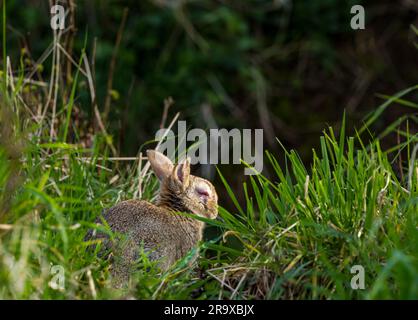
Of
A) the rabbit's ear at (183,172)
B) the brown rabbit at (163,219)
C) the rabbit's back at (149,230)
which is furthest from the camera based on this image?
the rabbit's ear at (183,172)

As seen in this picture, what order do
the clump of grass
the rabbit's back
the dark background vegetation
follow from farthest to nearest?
the dark background vegetation → the rabbit's back → the clump of grass

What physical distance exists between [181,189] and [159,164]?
18 cm

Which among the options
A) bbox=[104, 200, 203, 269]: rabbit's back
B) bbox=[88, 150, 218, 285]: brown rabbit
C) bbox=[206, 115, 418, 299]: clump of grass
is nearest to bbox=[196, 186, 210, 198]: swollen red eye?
bbox=[88, 150, 218, 285]: brown rabbit

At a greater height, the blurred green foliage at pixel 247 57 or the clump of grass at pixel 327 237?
the blurred green foliage at pixel 247 57

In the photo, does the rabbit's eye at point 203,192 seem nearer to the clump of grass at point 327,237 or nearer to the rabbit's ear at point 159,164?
the rabbit's ear at point 159,164

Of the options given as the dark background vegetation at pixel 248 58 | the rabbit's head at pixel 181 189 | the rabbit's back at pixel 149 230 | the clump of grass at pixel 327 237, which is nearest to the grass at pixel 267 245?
the clump of grass at pixel 327 237

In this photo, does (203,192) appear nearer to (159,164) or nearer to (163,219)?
(159,164)

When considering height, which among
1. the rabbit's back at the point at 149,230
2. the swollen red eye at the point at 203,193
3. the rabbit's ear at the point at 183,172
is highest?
the rabbit's ear at the point at 183,172

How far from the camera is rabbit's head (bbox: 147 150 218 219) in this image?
4273 millimetres

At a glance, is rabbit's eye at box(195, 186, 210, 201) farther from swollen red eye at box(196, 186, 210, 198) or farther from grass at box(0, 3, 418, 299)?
grass at box(0, 3, 418, 299)

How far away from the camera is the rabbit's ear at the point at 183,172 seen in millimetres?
4234

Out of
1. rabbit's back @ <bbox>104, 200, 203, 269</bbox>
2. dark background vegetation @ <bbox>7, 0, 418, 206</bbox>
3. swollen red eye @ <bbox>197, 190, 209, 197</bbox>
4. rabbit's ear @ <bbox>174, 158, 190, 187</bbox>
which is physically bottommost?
rabbit's back @ <bbox>104, 200, 203, 269</bbox>
